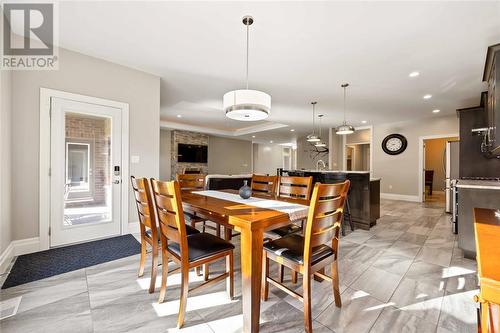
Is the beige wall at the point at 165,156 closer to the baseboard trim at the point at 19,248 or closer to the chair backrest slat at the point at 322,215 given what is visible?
the baseboard trim at the point at 19,248

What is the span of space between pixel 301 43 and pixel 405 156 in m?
6.27

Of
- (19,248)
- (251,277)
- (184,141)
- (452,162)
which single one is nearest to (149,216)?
(251,277)

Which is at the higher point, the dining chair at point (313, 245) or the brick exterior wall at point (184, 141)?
the brick exterior wall at point (184, 141)

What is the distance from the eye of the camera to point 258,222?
1.29m

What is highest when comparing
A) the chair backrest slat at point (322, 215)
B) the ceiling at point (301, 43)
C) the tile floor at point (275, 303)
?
the ceiling at point (301, 43)

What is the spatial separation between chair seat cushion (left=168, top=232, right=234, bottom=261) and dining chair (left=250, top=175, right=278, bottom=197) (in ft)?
3.29

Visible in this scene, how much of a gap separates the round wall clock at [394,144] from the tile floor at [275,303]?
5.34m

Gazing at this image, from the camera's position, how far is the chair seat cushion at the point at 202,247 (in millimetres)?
1491

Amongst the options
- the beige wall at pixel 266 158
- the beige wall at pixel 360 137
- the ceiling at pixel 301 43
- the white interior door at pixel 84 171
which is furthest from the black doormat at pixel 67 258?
the beige wall at pixel 266 158

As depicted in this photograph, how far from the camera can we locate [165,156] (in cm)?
842

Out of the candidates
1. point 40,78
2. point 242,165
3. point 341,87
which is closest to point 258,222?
point 40,78

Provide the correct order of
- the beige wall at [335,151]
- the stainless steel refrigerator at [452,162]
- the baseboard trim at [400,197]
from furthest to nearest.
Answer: the beige wall at [335,151] → the baseboard trim at [400,197] → the stainless steel refrigerator at [452,162]

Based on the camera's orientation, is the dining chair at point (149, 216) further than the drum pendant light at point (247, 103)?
No

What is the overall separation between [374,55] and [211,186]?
3488 millimetres
